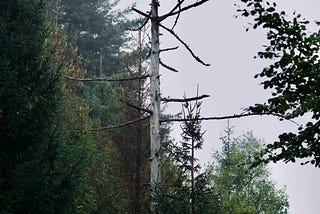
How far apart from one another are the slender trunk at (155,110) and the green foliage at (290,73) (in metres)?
3.06

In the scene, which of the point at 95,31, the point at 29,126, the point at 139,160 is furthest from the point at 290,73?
the point at 95,31

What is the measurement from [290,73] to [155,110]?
3558mm

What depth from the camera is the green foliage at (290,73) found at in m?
5.11

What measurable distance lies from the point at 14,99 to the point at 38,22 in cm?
217

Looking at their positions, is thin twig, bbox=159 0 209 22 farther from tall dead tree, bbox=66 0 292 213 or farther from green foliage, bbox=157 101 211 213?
green foliage, bbox=157 101 211 213

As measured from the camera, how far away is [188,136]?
27.9ft

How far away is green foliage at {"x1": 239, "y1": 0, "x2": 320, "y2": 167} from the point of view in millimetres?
5113

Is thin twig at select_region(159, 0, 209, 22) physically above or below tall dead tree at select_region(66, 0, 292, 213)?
above

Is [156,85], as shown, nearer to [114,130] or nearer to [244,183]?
[114,130]

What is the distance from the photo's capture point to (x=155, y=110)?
836 centimetres

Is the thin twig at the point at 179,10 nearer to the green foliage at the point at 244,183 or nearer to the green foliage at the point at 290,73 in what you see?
the green foliage at the point at 290,73

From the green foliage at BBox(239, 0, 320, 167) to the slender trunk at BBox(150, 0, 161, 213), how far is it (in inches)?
120

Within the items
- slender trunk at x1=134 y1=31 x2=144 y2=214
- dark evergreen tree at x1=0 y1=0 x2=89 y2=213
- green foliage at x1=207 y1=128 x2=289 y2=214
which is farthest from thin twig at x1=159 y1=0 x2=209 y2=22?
green foliage at x1=207 y1=128 x2=289 y2=214

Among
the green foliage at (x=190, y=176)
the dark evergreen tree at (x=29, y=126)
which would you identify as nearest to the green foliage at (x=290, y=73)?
the green foliage at (x=190, y=176)
